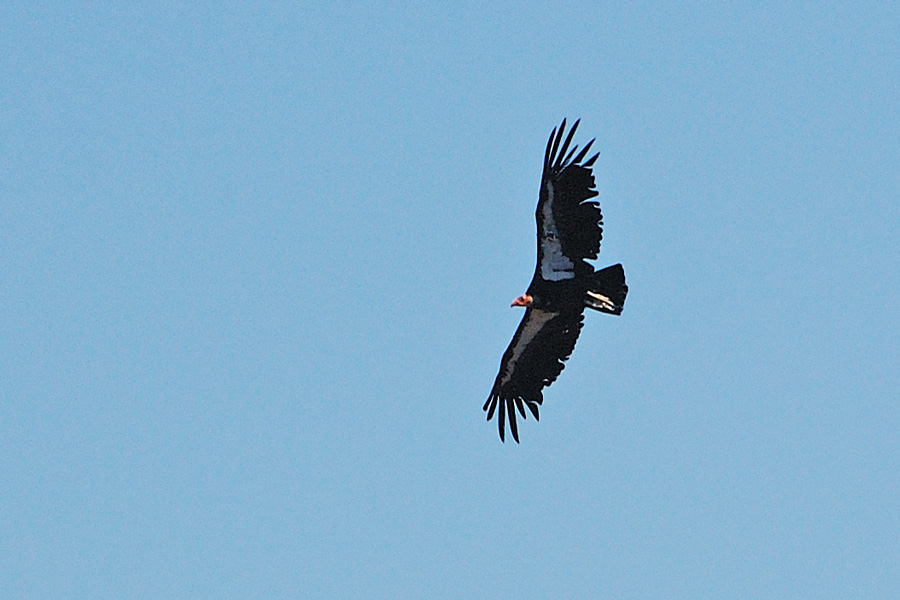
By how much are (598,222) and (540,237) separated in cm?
105

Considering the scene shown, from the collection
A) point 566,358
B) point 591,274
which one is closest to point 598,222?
point 591,274

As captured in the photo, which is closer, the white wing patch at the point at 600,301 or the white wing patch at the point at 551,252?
the white wing patch at the point at 551,252

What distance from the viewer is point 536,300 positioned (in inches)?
1523

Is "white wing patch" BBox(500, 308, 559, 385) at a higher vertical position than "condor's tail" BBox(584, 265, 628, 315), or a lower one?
higher

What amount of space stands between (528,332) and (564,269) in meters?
2.32

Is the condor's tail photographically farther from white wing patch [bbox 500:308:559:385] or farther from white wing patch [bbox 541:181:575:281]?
white wing patch [bbox 500:308:559:385]

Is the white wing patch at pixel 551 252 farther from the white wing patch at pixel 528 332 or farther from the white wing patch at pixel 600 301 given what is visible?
the white wing patch at pixel 528 332

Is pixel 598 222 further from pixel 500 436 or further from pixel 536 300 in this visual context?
pixel 500 436

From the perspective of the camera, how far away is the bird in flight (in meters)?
37.3

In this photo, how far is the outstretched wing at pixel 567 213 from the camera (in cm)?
3731

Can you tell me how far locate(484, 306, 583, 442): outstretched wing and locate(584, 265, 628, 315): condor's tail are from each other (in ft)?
4.47

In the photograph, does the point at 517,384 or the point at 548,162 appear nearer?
the point at 548,162

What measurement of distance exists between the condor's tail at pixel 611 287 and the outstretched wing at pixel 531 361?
53.7 inches

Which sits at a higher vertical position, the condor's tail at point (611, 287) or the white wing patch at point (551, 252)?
the white wing patch at point (551, 252)
